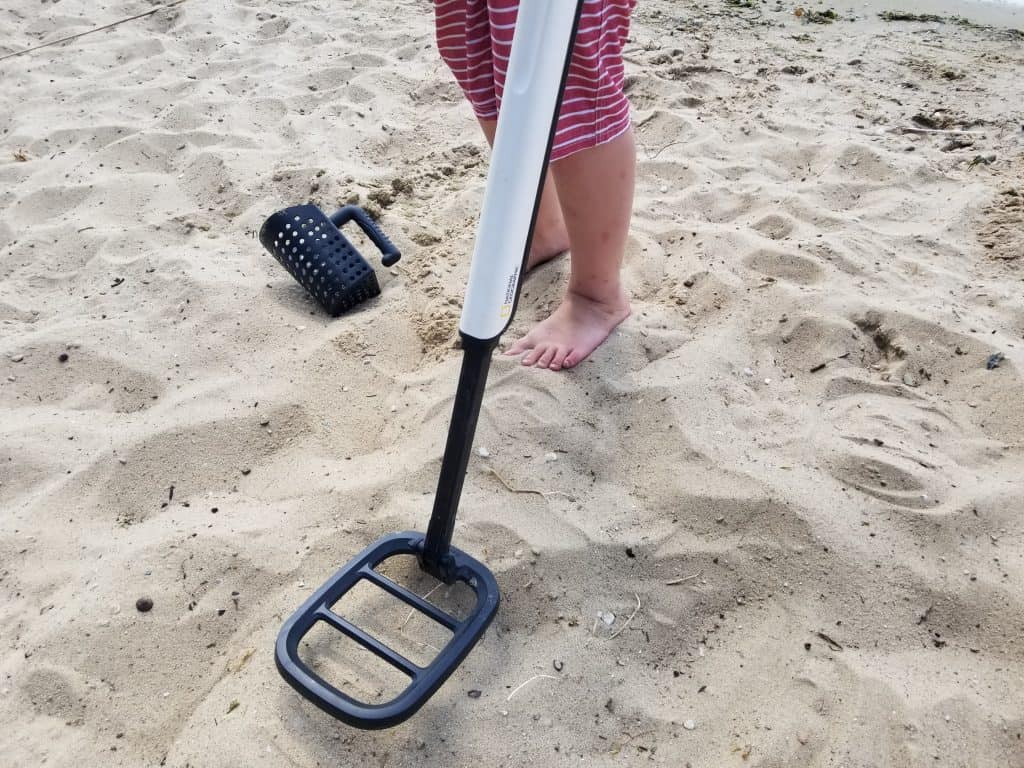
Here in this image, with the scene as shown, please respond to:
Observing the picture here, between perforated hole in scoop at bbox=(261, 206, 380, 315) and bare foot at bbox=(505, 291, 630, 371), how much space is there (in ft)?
1.38

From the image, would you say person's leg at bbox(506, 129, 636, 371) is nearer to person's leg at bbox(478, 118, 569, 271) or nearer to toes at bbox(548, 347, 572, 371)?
toes at bbox(548, 347, 572, 371)

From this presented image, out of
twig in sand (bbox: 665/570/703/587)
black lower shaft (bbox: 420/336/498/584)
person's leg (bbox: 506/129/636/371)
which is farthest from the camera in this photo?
person's leg (bbox: 506/129/636/371)

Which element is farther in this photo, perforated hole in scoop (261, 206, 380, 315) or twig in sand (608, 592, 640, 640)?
perforated hole in scoop (261, 206, 380, 315)

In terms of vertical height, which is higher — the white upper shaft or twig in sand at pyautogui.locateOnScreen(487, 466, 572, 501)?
the white upper shaft

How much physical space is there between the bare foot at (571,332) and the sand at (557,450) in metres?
0.04

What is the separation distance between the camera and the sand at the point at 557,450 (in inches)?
39.8

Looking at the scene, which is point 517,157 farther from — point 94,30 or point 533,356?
point 94,30

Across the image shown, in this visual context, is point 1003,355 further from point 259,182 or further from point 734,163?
point 259,182

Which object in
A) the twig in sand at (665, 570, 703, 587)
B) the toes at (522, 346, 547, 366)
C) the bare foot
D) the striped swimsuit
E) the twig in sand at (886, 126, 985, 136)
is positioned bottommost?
the twig in sand at (665, 570, 703, 587)

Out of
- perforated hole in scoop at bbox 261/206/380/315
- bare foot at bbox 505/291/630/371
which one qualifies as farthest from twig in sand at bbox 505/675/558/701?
perforated hole in scoop at bbox 261/206/380/315

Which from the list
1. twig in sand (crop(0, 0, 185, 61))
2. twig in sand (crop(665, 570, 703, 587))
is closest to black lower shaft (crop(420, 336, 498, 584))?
twig in sand (crop(665, 570, 703, 587))

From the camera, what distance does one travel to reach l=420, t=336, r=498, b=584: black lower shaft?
91 cm

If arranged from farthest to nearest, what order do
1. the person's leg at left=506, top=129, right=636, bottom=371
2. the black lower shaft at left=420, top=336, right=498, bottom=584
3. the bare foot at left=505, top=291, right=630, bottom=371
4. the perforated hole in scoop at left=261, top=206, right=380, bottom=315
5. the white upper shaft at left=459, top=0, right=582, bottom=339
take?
the perforated hole in scoop at left=261, top=206, right=380, bottom=315 < the bare foot at left=505, top=291, right=630, bottom=371 < the person's leg at left=506, top=129, right=636, bottom=371 < the black lower shaft at left=420, top=336, right=498, bottom=584 < the white upper shaft at left=459, top=0, right=582, bottom=339

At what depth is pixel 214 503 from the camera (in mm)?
1309
